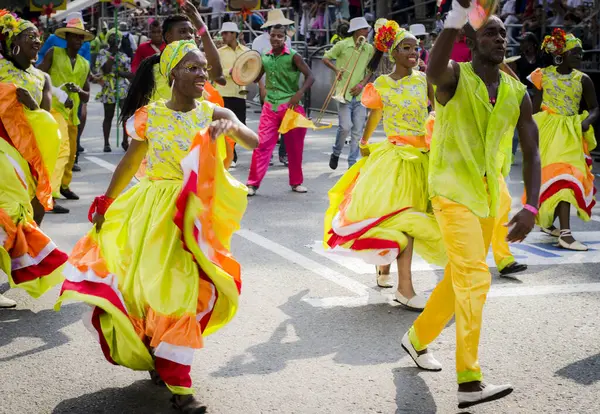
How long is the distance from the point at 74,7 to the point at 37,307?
2861 centimetres

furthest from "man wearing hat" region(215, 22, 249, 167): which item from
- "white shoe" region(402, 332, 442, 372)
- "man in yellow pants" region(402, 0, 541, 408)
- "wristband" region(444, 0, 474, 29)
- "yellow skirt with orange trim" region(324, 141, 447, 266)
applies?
"wristband" region(444, 0, 474, 29)

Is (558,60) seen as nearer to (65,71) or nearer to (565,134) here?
(565,134)

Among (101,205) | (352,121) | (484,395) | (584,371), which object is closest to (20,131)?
(101,205)

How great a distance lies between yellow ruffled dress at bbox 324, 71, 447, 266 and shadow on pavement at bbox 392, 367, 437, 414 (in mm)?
1494

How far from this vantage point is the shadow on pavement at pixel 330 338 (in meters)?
5.70

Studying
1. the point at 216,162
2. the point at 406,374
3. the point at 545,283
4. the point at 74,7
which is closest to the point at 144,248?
the point at 216,162

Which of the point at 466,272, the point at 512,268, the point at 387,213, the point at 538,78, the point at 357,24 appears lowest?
the point at 512,268

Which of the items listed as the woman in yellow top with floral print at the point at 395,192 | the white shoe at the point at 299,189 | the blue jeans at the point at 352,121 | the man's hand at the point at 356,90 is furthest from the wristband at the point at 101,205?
the man's hand at the point at 356,90

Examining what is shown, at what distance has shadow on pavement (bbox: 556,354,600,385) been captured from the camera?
542cm

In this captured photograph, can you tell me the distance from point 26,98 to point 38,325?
1818 millimetres

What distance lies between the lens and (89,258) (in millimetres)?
5188

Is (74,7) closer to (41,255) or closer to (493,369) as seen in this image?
(41,255)

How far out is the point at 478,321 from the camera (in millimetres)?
4816

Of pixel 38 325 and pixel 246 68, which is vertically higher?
pixel 246 68
